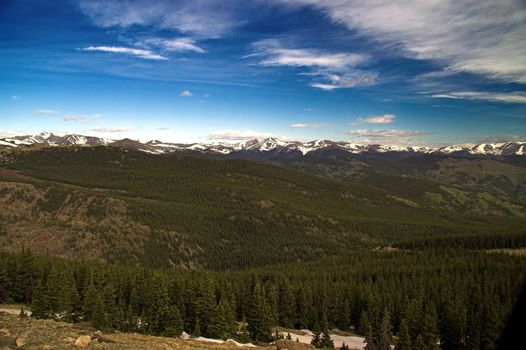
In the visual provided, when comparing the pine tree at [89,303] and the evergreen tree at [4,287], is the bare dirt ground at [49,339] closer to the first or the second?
the pine tree at [89,303]

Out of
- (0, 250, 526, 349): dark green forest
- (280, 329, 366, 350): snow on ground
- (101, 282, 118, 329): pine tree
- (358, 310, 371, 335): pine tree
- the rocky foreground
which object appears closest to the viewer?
the rocky foreground

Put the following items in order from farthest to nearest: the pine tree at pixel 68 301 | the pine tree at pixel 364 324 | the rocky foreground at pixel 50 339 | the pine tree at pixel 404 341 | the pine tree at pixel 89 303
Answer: the pine tree at pixel 364 324 → the pine tree at pixel 89 303 → the pine tree at pixel 68 301 → the pine tree at pixel 404 341 → the rocky foreground at pixel 50 339

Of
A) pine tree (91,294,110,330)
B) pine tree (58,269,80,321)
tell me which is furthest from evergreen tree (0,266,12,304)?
pine tree (91,294,110,330)

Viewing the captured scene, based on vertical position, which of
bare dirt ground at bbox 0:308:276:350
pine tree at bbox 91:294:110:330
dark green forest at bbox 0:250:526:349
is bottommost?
dark green forest at bbox 0:250:526:349

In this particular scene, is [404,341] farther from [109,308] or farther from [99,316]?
[109,308]

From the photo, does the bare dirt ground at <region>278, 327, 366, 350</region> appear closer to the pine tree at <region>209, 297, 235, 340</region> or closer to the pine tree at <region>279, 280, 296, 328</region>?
the pine tree at <region>279, 280, 296, 328</region>

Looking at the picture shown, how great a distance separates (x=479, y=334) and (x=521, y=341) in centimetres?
9881

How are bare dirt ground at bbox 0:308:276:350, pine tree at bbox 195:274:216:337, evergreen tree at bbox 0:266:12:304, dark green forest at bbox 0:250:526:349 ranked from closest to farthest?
bare dirt ground at bbox 0:308:276:350
dark green forest at bbox 0:250:526:349
pine tree at bbox 195:274:216:337
evergreen tree at bbox 0:266:12:304

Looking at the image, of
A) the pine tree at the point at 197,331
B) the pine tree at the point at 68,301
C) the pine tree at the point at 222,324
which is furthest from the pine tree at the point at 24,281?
the pine tree at the point at 222,324

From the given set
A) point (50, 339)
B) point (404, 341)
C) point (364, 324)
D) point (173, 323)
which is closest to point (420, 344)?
point (404, 341)

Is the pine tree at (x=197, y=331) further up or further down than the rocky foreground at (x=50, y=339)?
further down

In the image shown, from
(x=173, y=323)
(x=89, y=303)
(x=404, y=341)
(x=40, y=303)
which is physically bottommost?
(x=404, y=341)

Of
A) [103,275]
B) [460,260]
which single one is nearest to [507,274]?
[460,260]

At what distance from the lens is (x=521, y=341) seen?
8750mm
